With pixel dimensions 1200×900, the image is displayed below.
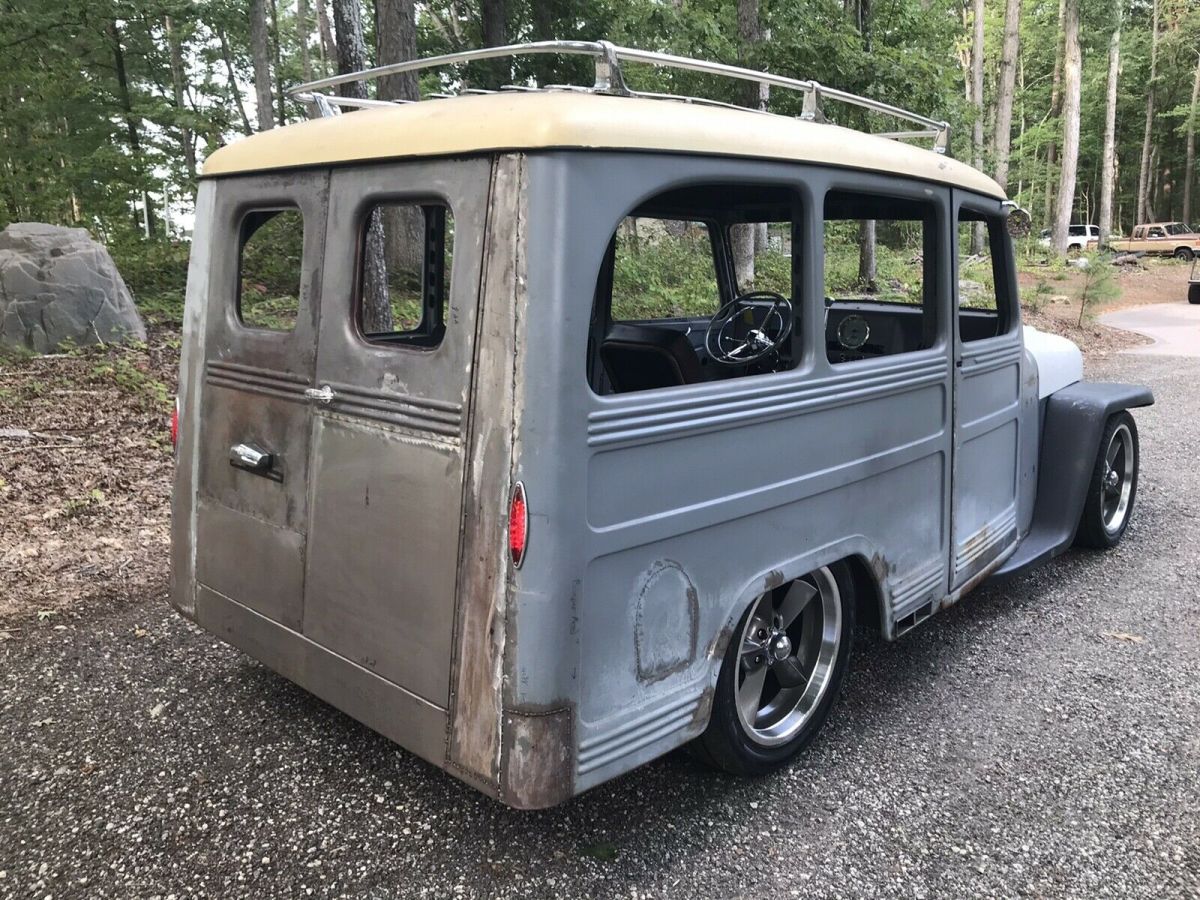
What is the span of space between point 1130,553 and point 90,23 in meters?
14.9

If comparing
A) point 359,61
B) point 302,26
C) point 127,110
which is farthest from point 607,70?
point 302,26

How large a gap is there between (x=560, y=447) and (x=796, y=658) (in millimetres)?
1478

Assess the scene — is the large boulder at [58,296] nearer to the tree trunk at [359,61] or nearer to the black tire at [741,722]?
the tree trunk at [359,61]

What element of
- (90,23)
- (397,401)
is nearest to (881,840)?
(397,401)

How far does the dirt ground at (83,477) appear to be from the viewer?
4.39 meters

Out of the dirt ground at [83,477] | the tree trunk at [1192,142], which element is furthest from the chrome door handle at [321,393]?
the tree trunk at [1192,142]

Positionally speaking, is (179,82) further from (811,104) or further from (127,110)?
(811,104)

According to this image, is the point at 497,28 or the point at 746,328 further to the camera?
the point at 497,28

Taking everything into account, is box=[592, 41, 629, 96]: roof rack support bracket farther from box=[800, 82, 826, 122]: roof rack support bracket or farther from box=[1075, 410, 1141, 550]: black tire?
box=[1075, 410, 1141, 550]: black tire

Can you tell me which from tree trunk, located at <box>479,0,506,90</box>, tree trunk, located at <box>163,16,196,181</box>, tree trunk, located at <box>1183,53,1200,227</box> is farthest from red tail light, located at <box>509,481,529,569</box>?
tree trunk, located at <box>1183,53,1200,227</box>

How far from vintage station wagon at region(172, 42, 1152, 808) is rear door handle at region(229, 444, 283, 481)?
0.07 feet

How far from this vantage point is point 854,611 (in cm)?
319

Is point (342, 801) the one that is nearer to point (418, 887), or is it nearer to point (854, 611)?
point (418, 887)

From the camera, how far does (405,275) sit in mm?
10008
